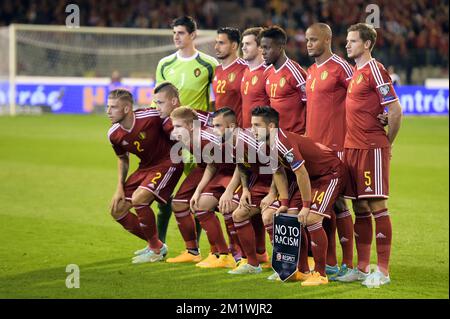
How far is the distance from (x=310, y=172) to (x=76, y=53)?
857 inches

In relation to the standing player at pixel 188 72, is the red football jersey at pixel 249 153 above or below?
below

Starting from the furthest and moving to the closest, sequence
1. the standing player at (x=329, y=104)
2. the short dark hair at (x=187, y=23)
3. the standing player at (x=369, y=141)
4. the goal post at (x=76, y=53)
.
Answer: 1. the goal post at (x=76, y=53)
2. the short dark hair at (x=187, y=23)
3. the standing player at (x=329, y=104)
4. the standing player at (x=369, y=141)

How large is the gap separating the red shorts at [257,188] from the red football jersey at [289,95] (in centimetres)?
52

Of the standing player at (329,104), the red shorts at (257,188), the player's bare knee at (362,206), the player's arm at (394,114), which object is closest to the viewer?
the player's arm at (394,114)

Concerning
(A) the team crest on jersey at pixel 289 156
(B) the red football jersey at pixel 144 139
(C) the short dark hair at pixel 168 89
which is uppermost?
(C) the short dark hair at pixel 168 89

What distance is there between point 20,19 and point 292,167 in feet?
85.1

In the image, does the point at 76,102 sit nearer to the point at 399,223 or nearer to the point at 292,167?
the point at 399,223

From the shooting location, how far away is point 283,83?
24.6ft

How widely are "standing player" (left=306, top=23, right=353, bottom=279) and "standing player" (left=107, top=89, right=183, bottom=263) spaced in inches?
58.1

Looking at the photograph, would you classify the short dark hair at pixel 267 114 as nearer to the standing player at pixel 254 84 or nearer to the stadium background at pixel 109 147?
the standing player at pixel 254 84

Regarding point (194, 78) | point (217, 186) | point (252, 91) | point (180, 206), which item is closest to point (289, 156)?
point (217, 186)

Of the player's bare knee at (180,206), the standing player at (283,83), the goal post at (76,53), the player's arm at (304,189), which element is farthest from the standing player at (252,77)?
the goal post at (76,53)

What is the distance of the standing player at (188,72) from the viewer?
8.55 m

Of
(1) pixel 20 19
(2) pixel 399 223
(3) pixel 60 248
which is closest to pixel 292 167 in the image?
(3) pixel 60 248
